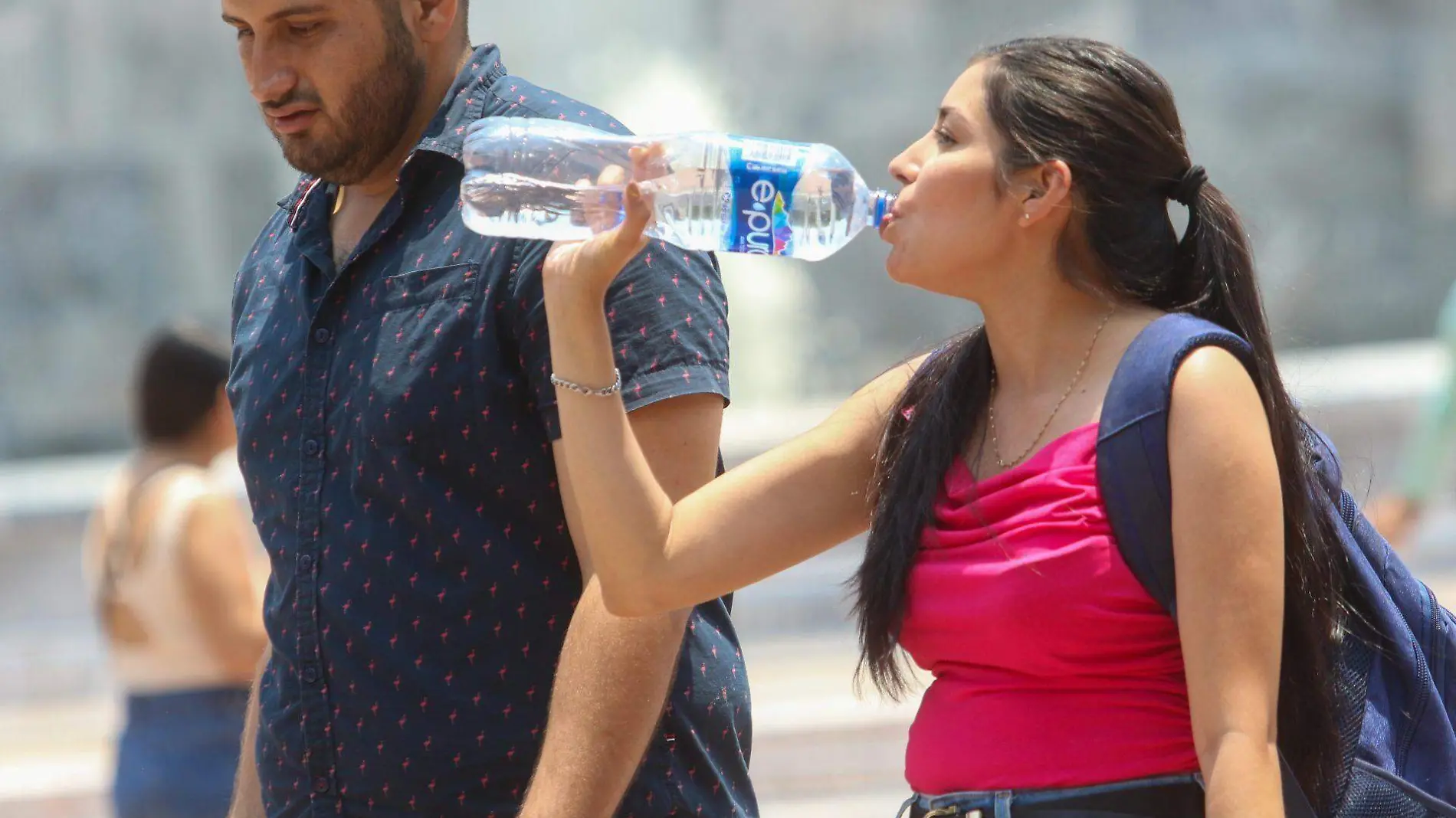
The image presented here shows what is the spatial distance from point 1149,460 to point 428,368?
0.81 metres

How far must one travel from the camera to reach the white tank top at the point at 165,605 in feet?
13.7

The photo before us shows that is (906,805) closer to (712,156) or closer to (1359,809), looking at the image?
(1359,809)

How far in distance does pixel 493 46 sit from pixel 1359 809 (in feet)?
4.49

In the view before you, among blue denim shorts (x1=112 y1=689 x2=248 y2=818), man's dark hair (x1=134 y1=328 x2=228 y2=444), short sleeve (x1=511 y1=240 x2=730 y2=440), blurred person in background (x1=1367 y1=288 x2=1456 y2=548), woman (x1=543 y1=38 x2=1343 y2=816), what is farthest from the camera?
man's dark hair (x1=134 y1=328 x2=228 y2=444)

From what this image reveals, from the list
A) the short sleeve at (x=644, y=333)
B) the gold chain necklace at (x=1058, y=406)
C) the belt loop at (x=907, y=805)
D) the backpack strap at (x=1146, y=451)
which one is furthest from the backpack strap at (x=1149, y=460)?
the short sleeve at (x=644, y=333)

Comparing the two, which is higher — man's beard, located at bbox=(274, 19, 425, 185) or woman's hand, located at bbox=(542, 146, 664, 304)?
man's beard, located at bbox=(274, 19, 425, 185)

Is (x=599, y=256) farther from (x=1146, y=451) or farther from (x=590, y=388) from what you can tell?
(x=1146, y=451)

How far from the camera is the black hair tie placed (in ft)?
6.52

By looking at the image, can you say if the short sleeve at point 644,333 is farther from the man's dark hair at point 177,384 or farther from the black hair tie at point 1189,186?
the man's dark hair at point 177,384

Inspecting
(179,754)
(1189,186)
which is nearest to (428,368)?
(1189,186)

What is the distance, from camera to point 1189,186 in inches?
78.5

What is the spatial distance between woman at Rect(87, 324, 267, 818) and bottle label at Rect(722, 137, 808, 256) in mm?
2204

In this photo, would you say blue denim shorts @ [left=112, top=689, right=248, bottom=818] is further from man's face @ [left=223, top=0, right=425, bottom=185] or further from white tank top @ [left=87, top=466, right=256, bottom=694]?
man's face @ [left=223, top=0, right=425, bottom=185]

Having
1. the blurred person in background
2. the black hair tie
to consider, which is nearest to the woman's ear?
the black hair tie
